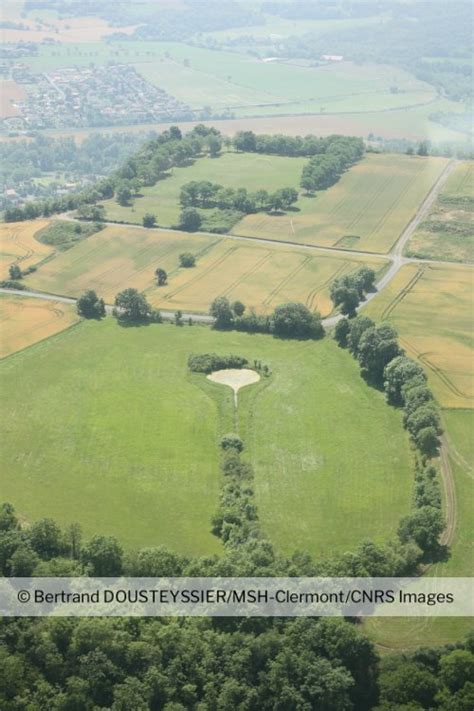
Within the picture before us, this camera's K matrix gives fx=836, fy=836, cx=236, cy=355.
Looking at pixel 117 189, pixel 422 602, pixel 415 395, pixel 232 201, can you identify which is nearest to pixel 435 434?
pixel 415 395

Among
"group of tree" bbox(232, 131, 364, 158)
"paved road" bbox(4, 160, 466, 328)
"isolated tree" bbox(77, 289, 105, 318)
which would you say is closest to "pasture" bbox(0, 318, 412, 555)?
"isolated tree" bbox(77, 289, 105, 318)

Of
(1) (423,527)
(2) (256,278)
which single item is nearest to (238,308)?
(2) (256,278)

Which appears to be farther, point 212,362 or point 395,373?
point 212,362

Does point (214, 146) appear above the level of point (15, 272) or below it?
above

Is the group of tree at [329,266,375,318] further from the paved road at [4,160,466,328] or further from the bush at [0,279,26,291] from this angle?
the bush at [0,279,26,291]

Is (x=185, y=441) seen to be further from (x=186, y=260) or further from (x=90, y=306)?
(x=186, y=260)

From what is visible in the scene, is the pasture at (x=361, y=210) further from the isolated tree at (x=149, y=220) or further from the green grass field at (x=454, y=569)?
the green grass field at (x=454, y=569)
